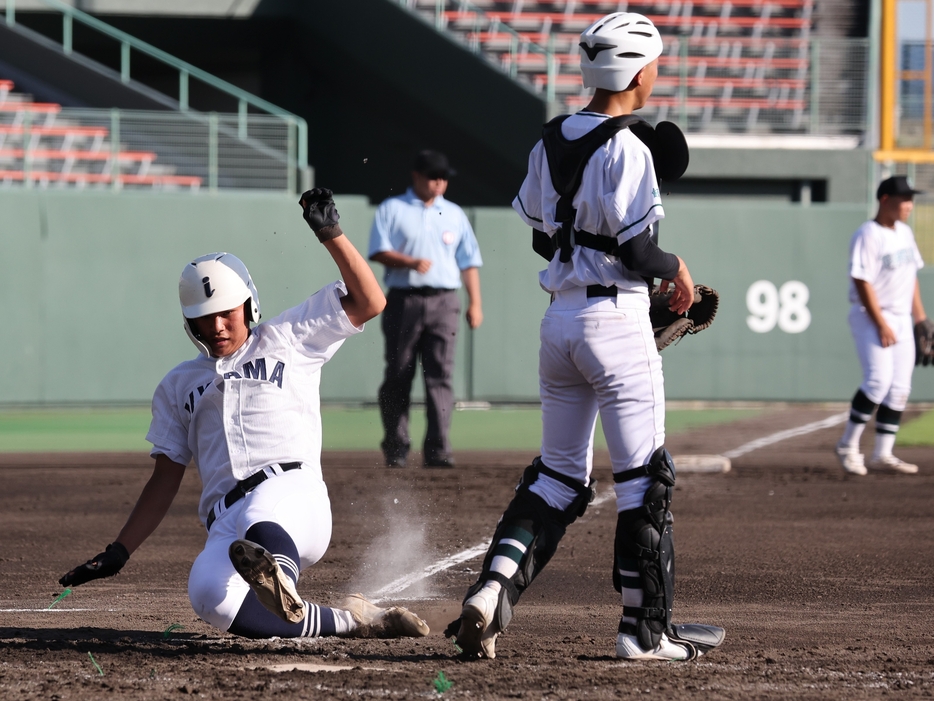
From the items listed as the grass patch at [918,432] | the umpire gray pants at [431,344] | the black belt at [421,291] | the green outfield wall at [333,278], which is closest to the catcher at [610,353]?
the umpire gray pants at [431,344]

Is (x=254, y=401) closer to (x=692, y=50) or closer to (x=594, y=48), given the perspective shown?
(x=594, y=48)

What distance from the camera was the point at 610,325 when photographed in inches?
164

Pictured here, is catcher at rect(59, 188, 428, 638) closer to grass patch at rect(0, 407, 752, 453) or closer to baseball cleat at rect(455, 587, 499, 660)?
baseball cleat at rect(455, 587, 499, 660)

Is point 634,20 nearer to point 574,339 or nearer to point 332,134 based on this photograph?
point 574,339

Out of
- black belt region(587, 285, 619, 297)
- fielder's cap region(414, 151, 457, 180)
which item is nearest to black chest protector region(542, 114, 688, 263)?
black belt region(587, 285, 619, 297)

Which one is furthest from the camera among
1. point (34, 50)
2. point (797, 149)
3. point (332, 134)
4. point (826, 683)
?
point (332, 134)

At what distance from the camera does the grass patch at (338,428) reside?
39.1ft

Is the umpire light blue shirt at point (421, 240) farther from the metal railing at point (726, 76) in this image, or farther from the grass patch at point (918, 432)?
the metal railing at point (726, 76)

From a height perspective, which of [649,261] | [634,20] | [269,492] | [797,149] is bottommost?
[269,492]

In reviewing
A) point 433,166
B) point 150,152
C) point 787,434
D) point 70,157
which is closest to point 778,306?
point 787,434

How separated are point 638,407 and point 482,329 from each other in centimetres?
1208

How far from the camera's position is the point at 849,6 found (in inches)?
864

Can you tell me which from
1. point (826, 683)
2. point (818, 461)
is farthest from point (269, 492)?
point (818, 461)

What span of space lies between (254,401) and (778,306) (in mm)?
13376
